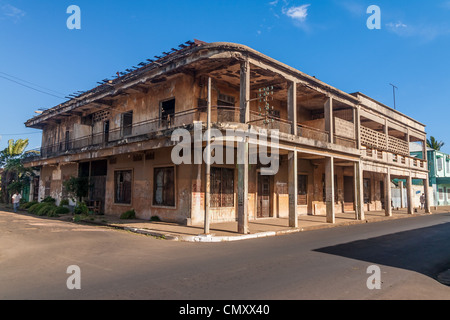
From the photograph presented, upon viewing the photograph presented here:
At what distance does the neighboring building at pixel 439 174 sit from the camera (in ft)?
123

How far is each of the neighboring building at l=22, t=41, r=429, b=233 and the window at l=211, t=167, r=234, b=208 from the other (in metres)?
0.05

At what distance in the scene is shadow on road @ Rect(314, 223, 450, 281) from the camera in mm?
6895

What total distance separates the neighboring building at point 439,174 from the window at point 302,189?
82.6ft

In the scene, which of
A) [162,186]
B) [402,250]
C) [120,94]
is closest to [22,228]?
[162,186]

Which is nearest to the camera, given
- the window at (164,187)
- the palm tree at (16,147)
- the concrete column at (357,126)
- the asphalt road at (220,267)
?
the asphalt road at (220,267)

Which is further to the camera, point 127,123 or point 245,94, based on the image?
point 127,123

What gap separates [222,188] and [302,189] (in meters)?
6.94

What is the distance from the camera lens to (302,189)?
65.0ft

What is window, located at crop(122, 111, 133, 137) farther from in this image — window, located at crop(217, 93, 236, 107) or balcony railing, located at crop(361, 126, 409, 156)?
balcony railing, located at crop(361, 126, 409, 156)

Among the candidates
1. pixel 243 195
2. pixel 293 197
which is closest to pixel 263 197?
pixel 293 197

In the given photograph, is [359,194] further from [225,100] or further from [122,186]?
[122,186]

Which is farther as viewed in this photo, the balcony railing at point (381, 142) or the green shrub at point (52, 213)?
the balcony railing at point (381, 142)

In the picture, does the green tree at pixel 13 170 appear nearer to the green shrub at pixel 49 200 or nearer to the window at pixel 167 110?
the green shrub at pixel 49 200

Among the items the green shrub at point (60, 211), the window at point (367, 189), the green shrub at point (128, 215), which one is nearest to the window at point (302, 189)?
the window at point (367, 189)
